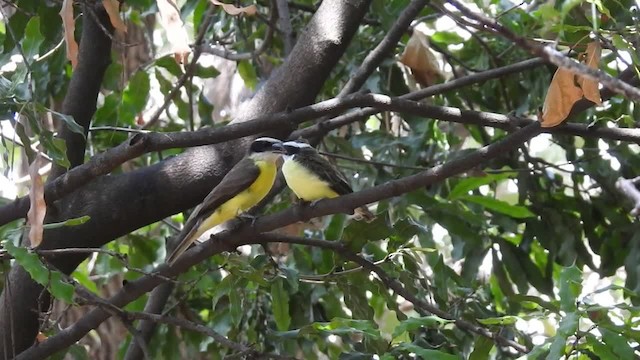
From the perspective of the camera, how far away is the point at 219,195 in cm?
299

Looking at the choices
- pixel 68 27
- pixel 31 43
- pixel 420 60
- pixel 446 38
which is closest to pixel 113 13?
pixel 68 27

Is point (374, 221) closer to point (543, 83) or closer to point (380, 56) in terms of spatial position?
point (380, 56)

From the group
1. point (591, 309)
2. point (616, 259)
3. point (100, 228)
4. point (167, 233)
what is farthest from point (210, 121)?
point (591, 309)

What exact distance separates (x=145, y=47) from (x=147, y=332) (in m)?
2.38

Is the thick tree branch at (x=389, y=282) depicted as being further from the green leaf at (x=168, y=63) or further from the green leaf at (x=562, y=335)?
the green leaf at (x=168, y=63)

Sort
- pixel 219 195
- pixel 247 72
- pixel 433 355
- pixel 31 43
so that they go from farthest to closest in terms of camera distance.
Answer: pixel 247 72
pixel 219 195
pixel 31 43
pixel 433 355

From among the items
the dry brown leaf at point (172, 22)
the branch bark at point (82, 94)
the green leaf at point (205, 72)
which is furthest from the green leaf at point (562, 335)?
the green leaf at point (205, 72)

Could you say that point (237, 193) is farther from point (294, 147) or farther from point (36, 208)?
point (36, 208)

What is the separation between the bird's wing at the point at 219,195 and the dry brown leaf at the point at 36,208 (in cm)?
77

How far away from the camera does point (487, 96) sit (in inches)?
159

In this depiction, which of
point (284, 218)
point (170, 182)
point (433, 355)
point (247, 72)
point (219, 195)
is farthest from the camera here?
point (247, 72)

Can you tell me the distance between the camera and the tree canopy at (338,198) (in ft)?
7.61

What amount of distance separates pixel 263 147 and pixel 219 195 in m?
0.34

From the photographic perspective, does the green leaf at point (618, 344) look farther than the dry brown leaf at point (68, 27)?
No
